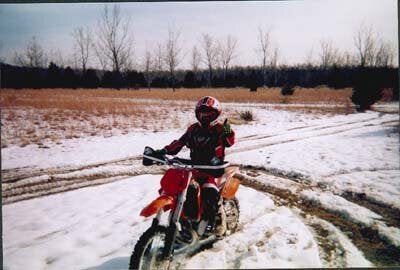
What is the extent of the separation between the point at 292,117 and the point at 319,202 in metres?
3.82

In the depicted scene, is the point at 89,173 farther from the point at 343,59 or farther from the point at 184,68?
Answer: the point at 343,59

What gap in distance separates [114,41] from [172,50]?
34.4 inches

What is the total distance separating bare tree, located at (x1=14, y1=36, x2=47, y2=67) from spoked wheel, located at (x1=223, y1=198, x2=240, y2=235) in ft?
11.4

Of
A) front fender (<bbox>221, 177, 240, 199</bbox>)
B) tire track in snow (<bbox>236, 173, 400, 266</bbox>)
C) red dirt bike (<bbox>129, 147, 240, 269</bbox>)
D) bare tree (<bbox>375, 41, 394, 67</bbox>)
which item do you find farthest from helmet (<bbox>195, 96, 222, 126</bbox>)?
bare tree (<bbox>375, 41, 394, 67</bbox>)

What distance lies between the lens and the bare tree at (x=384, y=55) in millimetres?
4988

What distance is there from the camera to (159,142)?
639 centimetres

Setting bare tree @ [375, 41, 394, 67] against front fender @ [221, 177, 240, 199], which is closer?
front fender @ [221, 177, 240, 199]

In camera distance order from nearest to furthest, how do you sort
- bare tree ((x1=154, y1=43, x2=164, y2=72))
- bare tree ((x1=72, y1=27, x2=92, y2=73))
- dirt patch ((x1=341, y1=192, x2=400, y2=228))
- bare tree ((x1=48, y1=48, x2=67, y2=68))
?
1. dirt patch ((x1=341, y1=192, x2=400, y2=228))
2. bare tree ((x1=72, y1=27, x2=92, y2=73))
3. bare tree ((x1=48, y1=48, x2=67, y2=68))
4. bare tree ((x1=154, y1=43, x2=164, y2=72))

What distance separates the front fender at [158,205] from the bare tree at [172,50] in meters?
2.89

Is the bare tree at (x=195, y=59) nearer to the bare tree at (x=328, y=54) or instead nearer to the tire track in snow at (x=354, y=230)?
the bare tree at (x=328, y=54)

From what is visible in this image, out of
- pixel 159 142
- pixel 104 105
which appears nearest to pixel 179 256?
pixel 159 142

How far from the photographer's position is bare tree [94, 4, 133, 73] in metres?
4.76

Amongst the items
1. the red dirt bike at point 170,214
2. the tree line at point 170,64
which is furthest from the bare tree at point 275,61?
the red dirt bike at point 170,214

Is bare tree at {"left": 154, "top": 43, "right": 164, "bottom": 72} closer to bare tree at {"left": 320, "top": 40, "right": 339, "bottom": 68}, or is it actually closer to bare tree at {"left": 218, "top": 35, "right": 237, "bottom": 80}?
bare tree at {"left": 218, "top": 35, "right": 237, "bottom": 80}
